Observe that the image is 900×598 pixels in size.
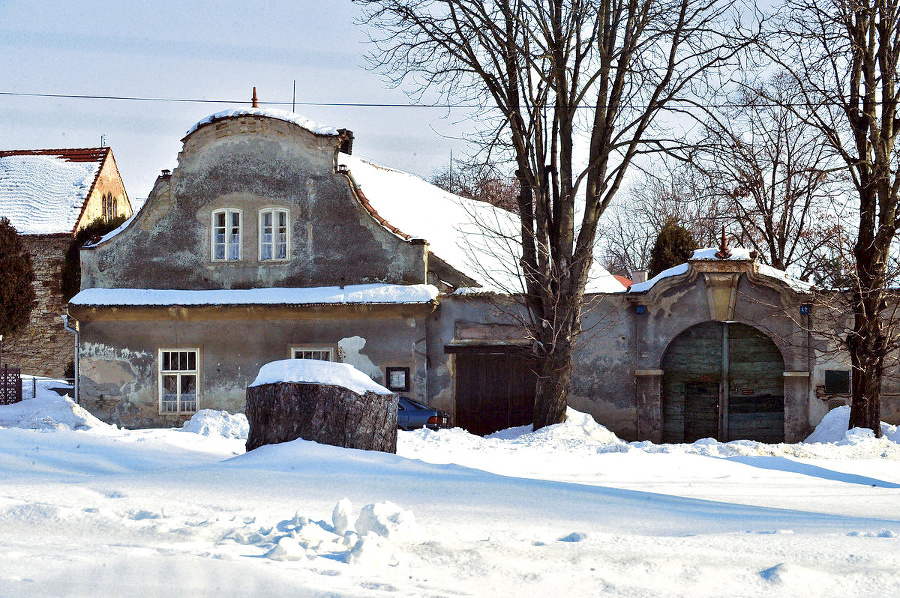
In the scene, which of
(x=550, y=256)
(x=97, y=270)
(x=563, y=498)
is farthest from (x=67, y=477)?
(x=97, y=270)

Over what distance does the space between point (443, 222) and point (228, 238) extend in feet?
25.8

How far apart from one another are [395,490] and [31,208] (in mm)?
41226

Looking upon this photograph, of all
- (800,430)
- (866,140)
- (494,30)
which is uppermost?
(494,30)

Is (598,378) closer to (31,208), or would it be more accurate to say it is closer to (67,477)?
(67,477)

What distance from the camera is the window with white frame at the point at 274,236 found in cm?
2386

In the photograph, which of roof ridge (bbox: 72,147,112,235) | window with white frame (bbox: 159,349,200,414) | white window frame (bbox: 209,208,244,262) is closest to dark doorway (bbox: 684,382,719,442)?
white window frame (bbox: 209,208,244,262)

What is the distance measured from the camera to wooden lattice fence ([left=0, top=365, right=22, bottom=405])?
106 ft

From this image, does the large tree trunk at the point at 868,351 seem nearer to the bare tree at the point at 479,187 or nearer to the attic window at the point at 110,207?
the bare tree at the point at 479,187

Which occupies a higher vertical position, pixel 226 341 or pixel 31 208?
pixel 31 208

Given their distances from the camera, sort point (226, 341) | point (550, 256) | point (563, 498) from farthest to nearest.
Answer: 1. point (226, 341)
2. point (550, 256)
3. point (563, 498)

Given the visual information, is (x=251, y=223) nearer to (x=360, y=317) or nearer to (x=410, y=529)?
(x=360, y=317)

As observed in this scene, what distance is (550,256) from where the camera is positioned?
61.9ft

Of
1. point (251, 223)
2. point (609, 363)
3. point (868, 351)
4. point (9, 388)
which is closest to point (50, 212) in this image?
point (9, 388)

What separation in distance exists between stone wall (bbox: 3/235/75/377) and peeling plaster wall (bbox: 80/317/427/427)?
19.6 meters
